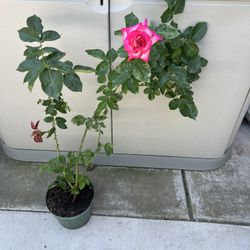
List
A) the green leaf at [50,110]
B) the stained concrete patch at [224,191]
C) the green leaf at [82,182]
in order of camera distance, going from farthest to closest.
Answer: the stained concrete patch at [224,191]
the green leaf at [82,182]
the green leaf at [50,110]

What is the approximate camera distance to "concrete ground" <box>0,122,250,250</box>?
132 cm

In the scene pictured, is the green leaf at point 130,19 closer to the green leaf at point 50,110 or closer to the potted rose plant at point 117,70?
the potted rose plant at point 117,70

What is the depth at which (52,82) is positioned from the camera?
0.85 m

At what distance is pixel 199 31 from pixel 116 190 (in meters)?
0.93

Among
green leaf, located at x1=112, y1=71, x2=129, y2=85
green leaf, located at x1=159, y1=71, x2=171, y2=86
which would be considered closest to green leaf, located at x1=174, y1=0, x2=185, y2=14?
green leaf, located at x1=159, y1=71, x2=171, y2=86

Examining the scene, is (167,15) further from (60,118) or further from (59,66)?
Result: (60,118)

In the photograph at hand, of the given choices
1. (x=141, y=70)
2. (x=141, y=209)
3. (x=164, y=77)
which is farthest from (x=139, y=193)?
(x=141, y=70)

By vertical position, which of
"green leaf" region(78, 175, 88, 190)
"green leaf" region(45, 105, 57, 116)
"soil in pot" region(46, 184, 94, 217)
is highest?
"green leaf" region(45, 105, 57, 116)

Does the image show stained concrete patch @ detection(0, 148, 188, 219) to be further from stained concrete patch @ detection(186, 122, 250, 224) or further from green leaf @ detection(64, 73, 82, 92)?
green leaf @ detection(64, 73, 82, 92)

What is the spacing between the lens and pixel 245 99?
1.32 m

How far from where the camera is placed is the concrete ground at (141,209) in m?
1.32

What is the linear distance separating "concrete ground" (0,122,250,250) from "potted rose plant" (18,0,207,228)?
0.45 feet

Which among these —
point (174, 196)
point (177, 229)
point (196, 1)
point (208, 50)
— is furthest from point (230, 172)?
point (196, 1)

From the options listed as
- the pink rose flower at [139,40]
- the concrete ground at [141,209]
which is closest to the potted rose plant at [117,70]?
the pink rose flower at [139,40]
